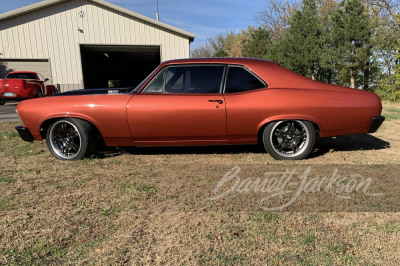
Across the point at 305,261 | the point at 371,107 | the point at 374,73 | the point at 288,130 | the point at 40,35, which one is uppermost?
the point at 40,35

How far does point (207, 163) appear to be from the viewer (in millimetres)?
3650

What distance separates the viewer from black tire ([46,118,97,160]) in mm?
3629

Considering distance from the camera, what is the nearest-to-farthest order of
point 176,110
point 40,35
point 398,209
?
point 398,209 → point 176,110 → point 40,35

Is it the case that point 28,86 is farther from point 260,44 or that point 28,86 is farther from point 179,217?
point 260,44

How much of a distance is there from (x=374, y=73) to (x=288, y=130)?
63.0ft

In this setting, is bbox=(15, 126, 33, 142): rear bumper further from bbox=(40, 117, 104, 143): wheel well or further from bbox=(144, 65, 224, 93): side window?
bbox=(144, 65, 224, 93): side window

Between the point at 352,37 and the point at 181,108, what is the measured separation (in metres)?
16.9

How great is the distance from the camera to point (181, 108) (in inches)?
137

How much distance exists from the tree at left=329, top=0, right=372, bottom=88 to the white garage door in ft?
56.3

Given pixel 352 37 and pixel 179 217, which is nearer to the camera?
pixel 179 217

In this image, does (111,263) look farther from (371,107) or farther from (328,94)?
(371,107)

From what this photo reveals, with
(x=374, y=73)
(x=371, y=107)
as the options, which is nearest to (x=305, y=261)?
(x=371, y=107)

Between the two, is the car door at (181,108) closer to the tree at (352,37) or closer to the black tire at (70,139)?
the black tire at (70,139)

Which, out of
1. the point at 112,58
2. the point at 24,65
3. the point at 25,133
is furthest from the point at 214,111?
the point at 112,58
